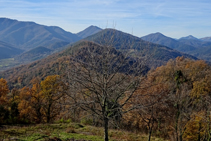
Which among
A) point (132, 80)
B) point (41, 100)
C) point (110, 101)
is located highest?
point (132, 80)

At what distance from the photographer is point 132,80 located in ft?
27.7

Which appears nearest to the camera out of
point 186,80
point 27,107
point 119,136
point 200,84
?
point 119,136

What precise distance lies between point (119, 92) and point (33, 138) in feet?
21.0

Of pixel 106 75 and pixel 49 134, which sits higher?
pixel 106 75

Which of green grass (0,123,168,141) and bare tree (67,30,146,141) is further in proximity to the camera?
green grass (0,123,168,141)

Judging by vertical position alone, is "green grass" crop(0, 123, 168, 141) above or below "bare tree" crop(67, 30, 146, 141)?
below

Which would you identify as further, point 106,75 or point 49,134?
point 49,134

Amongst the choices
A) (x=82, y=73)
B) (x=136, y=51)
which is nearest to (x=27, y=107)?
(x=82, y=73)

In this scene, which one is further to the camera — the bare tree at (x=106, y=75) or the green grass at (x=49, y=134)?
the green grass at (x=49, y=134)

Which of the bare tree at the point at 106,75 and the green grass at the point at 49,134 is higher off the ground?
the bare tree at the point at 106,75

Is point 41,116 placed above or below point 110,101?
below

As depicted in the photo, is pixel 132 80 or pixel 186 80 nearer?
pixel 132 80

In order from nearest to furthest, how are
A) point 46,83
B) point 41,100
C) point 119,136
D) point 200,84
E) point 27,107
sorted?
point 119,136 < point 46,83 < point 41,100 < point 27,107 < point 200,84

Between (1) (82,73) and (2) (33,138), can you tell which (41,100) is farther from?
(1) (82,73)
